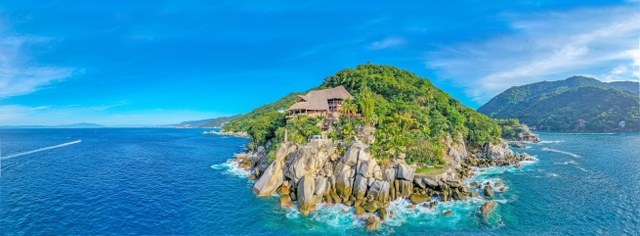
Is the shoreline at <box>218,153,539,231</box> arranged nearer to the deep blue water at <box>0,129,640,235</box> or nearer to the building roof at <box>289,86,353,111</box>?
the deep blue water at <box>0,129,640,235</box>

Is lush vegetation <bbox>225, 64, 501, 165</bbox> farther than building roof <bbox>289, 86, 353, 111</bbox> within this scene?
No

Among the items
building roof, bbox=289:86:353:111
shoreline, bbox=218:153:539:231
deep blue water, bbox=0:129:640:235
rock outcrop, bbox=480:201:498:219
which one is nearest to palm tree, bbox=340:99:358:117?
building roof, bbox=289:86:353:111

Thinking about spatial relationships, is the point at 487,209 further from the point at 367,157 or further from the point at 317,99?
the point at 317,99

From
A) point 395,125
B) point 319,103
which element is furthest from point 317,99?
point 395,125

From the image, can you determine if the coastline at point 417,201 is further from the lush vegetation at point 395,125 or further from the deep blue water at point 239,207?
the lush vegetation at point 395,125

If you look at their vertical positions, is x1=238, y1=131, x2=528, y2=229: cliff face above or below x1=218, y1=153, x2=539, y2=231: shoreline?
above

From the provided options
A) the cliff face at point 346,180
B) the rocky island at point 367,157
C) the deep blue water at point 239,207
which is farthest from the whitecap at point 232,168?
the cliff face at point 346,180
